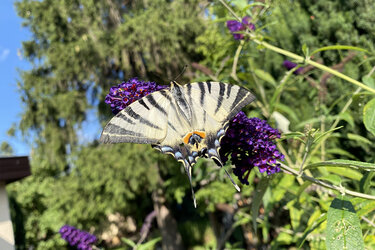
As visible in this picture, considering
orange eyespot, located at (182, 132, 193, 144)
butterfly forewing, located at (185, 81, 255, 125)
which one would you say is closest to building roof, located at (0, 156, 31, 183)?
orange eyespot, located at (182, 132, 193, 144)

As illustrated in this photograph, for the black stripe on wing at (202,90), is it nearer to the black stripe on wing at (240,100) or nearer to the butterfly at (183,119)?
the butterfly at (183,119)

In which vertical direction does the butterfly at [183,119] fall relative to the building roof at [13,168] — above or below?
above

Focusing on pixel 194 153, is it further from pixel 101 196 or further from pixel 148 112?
pixel 101 196

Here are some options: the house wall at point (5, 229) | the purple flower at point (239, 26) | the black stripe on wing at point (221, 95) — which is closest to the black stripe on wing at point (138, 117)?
the black stripe on wing at point (221, 95)

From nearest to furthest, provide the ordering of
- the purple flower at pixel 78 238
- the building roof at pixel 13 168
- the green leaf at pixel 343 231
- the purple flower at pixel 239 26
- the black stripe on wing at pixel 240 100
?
the green leaf at pixel 343 231
the black stripe on wing at pixel 240 100
the purple flower at pixel 239 26
the purple flower at pixel 78 238
the building roof at pixel 13 168

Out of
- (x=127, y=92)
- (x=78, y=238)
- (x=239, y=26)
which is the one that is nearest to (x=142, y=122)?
(x=127, y=92)

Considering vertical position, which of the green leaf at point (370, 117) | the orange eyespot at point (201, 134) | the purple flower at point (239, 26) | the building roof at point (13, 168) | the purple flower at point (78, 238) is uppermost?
the purple flower at point (239, 26)

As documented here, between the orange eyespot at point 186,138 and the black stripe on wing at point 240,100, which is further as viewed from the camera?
the orange eyespot at point 186,138
